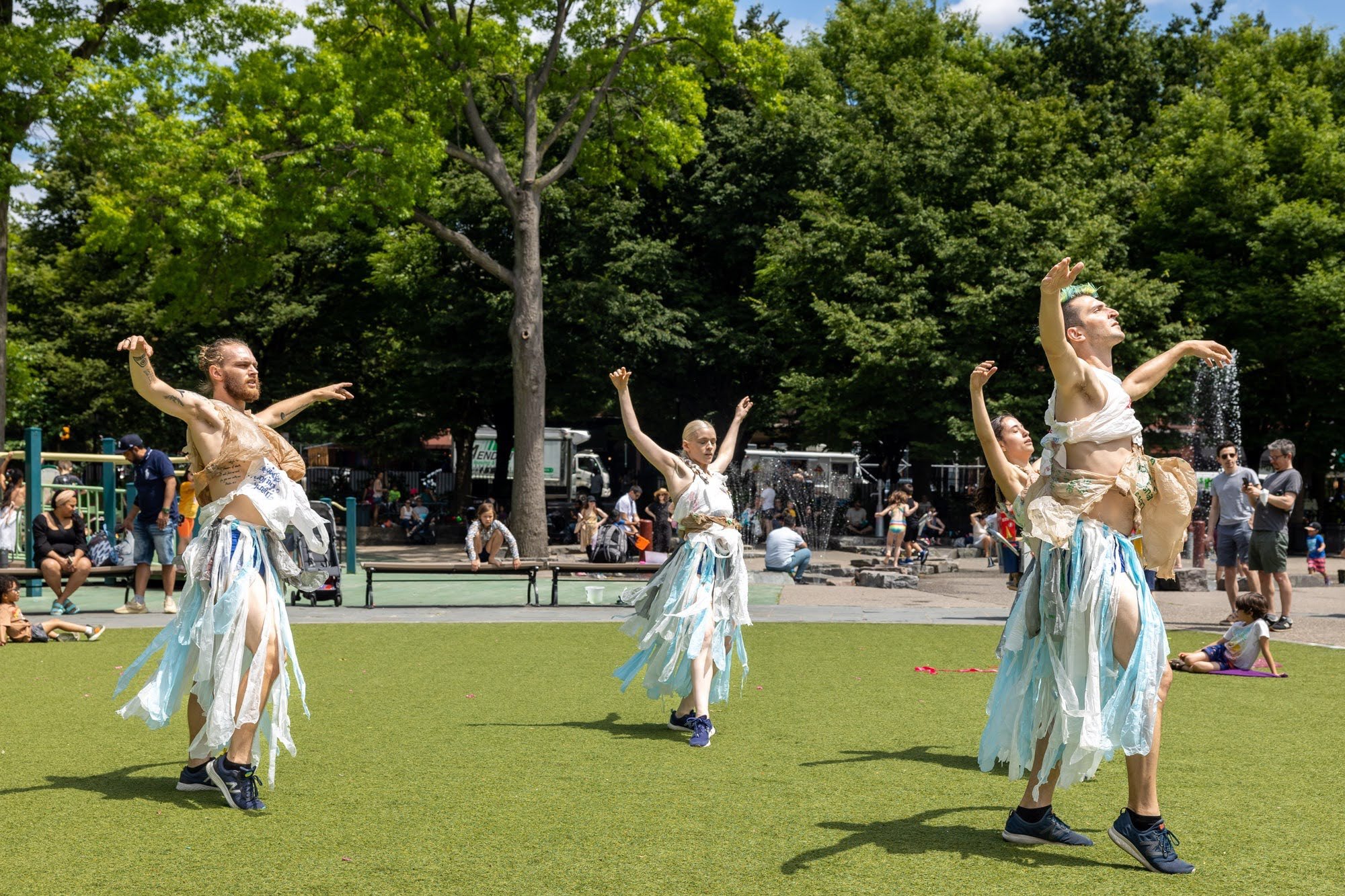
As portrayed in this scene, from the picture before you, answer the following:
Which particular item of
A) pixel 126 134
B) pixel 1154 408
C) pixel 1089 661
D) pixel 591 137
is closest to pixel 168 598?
pixel 126 134

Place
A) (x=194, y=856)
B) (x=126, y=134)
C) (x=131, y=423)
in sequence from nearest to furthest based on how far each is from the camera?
1. (x=194, y=856)
2. (x=126, y=134)
3. (x=131, y=423)

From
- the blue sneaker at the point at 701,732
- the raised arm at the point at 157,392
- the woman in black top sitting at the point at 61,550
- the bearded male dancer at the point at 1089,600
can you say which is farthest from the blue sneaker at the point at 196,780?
the woman in black top sitting at the point at 61,550

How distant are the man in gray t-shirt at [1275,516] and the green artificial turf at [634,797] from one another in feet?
12.2

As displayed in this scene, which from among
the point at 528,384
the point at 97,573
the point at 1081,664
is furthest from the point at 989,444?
the point at 528,384

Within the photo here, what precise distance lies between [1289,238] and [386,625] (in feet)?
85.8

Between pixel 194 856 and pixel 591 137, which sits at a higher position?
pixel 591 137

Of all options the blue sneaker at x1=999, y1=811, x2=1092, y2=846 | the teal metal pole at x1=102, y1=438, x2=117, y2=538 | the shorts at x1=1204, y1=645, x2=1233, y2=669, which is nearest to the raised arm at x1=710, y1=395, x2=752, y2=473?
the blue sneaker at x1=999, y1=811, x2=1092, y2=846

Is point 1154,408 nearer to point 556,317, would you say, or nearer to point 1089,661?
point 556,317

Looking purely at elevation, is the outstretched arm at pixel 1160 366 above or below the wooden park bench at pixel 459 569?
above

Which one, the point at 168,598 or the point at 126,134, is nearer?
the point at 168,598

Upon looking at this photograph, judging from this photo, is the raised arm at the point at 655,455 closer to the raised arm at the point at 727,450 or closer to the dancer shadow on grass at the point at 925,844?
the raised arm at the point at 727,450

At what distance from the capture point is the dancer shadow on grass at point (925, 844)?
4.76 meters

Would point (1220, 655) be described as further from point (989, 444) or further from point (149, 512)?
point (149, 512)

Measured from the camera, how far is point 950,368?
30.9 m
